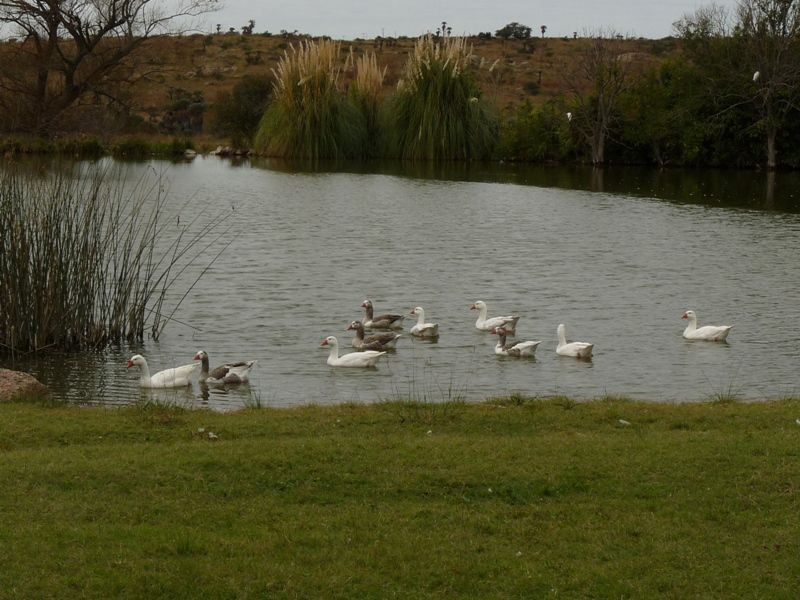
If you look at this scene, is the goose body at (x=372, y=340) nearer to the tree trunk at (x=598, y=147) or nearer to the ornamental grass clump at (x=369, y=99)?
the ornamental grass clump at (x=369, y=99)

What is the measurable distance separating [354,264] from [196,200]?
1242 cm

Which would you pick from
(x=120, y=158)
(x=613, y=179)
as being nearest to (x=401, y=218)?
(x=613, y=179)

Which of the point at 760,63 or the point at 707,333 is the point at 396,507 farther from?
the point at 760,63

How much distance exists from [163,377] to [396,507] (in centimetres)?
692

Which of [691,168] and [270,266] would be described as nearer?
[270,266]

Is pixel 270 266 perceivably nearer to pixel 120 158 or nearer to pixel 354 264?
pixel 354 264

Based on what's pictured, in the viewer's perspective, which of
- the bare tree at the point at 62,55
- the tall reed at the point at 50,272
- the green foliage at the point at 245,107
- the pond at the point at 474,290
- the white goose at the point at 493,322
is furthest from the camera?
the green foliage at the point at 245,107

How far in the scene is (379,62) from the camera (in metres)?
93.2

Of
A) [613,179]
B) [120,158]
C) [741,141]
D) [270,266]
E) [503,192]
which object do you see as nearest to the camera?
[270,266]

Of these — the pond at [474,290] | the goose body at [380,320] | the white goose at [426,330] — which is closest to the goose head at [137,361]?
the pond at [474,290]

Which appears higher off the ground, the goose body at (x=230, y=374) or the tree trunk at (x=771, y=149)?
the tree trunk at (x=771, y=149)

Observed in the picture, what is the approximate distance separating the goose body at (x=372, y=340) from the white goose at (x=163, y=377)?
135 inches

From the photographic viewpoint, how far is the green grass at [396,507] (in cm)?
680

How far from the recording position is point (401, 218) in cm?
3325
